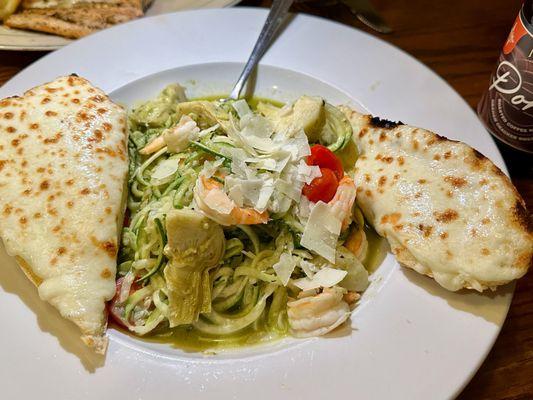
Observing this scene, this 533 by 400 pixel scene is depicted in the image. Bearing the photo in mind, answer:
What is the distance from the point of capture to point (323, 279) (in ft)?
8.86

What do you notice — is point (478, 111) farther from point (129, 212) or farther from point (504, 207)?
point (129, 212)

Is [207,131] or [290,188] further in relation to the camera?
[207,131]

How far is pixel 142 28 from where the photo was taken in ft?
13.1

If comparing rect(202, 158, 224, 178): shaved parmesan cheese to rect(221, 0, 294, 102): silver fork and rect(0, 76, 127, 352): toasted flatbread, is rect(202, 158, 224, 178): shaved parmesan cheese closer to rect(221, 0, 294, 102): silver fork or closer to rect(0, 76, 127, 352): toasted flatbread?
rect(0, 76, 127, 352): toasted flatbread

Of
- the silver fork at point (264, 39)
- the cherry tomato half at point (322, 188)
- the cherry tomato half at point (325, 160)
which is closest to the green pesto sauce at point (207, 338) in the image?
the cherry tomato half at point (322, 188)

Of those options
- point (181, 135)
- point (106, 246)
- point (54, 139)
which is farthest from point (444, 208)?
point (54, 139)

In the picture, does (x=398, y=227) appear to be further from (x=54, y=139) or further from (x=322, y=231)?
(x=54, y=139)

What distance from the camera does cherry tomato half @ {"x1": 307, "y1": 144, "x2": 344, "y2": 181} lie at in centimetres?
299

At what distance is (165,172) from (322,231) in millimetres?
1087

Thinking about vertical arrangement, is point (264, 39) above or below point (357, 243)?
above

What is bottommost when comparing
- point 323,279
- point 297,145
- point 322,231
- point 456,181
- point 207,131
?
point 323,279

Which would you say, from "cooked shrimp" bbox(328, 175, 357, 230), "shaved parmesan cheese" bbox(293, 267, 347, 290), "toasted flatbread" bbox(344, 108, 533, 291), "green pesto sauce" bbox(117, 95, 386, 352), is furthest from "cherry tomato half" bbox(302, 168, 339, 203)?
"green pesto sauce" bbox(117, 95, 386, 352)

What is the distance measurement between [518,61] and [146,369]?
2699 mm

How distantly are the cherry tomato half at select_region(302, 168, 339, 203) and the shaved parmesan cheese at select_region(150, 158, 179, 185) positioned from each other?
34.1 inches
